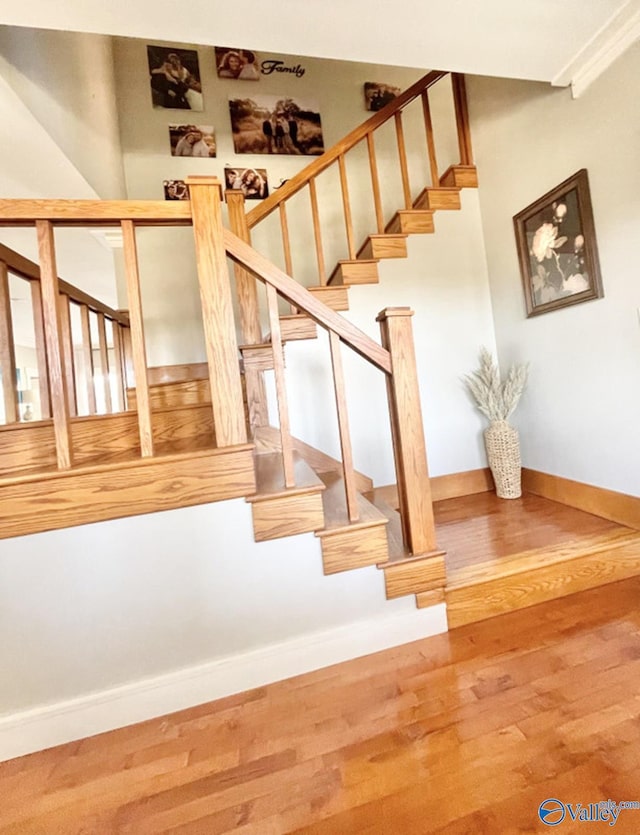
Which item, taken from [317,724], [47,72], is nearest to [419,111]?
[47,72]

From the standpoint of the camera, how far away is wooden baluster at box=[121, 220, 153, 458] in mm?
1190

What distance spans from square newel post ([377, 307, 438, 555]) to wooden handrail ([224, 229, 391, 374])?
0.17 feet

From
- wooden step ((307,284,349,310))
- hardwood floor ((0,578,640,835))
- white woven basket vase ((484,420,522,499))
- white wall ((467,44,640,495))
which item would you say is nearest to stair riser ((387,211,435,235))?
white wall ((467,44,640,495))

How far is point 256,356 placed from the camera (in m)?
2.13

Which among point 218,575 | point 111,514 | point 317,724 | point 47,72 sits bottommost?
point 317,724

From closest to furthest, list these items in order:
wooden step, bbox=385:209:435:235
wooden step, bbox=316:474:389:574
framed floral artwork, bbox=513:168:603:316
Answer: wooden step, bbox=316:474:389:574 < framed floral artwork, bbox=513:168:603:316 < wooden step, bbox=385:209:435:235

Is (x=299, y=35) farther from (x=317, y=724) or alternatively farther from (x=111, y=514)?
(x=317, y=724)

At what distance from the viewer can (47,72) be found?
5.91 ft

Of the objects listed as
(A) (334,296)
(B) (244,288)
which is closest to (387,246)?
(A) (334,296)

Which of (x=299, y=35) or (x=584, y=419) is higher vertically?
(x=299, y=35)

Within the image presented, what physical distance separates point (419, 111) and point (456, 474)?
290 centimetres

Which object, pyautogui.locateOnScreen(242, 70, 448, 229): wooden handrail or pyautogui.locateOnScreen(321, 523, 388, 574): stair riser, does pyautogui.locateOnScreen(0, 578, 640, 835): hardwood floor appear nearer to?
pyautogui.locateOnScreen(321, 523, 388, 574): stair riser

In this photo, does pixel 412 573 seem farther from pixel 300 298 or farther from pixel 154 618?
pixel 300 298

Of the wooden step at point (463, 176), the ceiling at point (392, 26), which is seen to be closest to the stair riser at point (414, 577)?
the ceiling at point (392, 26)
